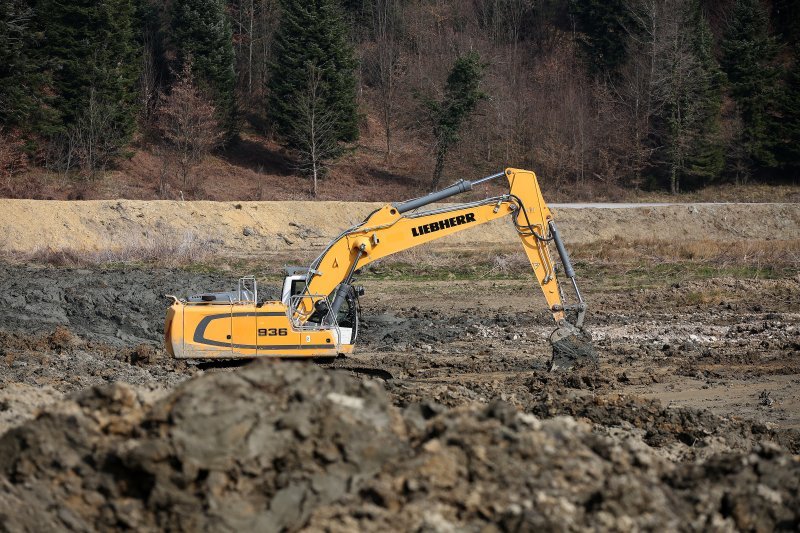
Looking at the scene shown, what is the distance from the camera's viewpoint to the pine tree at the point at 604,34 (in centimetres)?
6172

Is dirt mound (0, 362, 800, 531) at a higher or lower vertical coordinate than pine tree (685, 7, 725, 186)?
lower

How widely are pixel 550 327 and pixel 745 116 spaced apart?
3890cm

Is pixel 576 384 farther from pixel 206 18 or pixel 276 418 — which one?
pixel 206 18

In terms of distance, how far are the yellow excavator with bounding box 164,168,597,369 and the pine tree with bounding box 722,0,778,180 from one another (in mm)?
40276

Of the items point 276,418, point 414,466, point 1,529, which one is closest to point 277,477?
point 276,418

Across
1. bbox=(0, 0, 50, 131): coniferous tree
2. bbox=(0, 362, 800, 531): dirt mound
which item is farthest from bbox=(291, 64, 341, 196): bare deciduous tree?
bbox=(0, 362, 800, 531): dirt mound

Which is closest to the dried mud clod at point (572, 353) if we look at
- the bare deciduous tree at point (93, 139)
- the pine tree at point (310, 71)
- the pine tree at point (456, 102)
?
the bare deciduous tree at point (93, 139)

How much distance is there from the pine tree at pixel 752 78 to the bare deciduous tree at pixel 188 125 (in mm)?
28068

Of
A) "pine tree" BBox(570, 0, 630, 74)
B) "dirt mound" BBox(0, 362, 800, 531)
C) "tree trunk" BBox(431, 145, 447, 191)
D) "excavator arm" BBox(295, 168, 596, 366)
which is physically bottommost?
"dirt mound" BBox(0, 362, 800, 531)

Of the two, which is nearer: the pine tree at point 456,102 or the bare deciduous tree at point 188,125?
the bare deciduous tree at point 188,125

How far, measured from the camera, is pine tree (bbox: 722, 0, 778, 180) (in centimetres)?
5322

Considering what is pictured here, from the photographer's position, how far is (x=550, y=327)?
68.9 feet

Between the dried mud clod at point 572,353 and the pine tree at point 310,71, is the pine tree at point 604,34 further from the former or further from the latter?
the dried mud clod at point 572,353

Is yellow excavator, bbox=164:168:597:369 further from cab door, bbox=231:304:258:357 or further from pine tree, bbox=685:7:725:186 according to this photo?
pine tree, bbox=685:7:725:186
